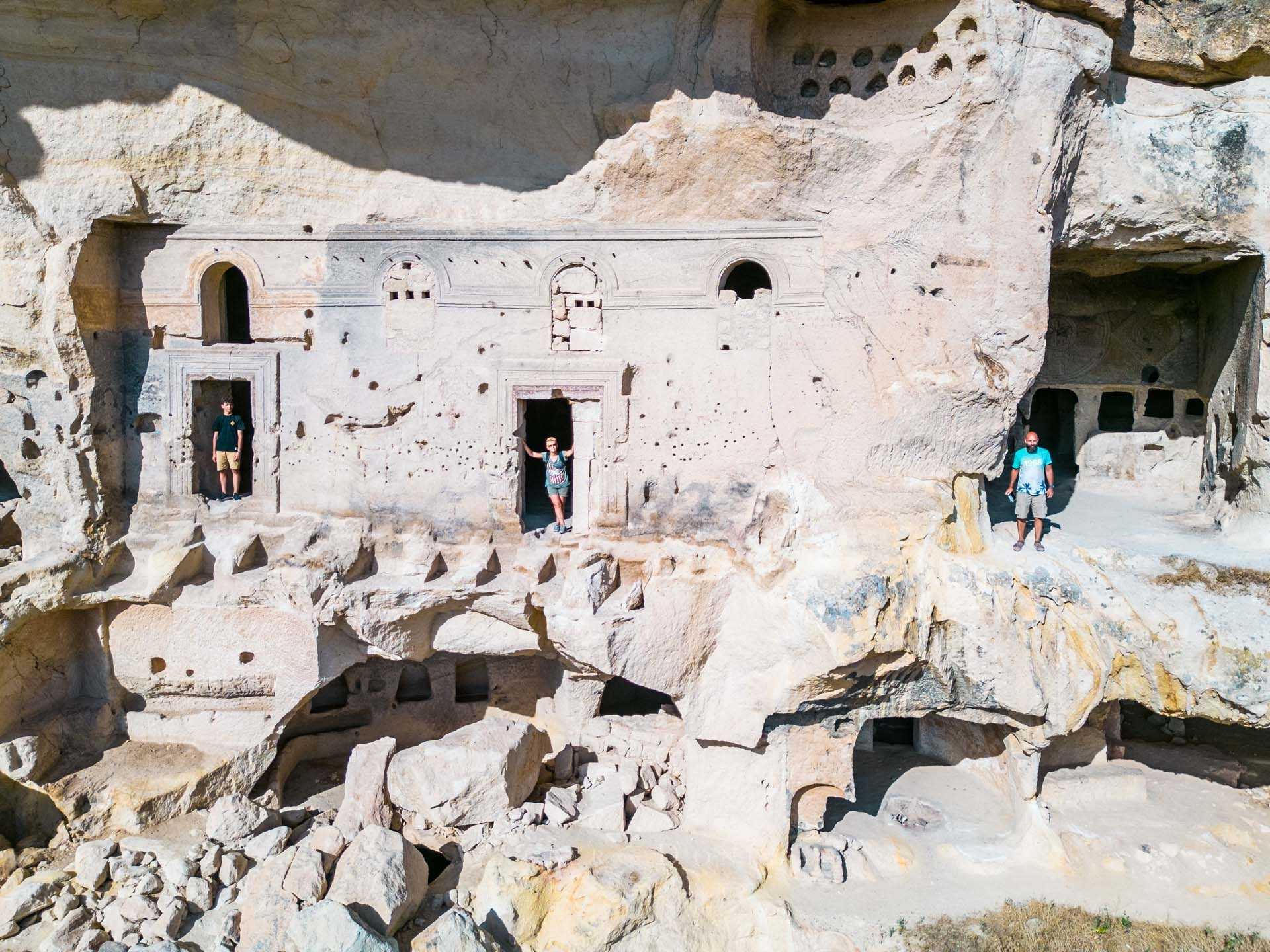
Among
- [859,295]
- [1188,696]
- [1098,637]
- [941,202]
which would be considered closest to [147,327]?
[859,295]

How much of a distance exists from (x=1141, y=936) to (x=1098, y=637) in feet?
8.53

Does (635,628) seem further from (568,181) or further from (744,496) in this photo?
(568,181)

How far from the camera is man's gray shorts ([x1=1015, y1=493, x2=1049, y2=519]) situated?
29.2 ft

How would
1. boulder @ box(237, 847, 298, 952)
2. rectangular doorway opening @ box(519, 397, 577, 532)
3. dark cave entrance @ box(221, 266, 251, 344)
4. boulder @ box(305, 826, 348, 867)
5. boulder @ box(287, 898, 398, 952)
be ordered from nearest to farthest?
boulder @ box(287, 898, 398, 952), boulder @ box(237, 847, 298, 952), boulder @ box(305, 826, 348, 867), rectangular doorway opening @ box(519, 397, 577, 532), dark cave entrance @ box(221, 266, 251, 344)

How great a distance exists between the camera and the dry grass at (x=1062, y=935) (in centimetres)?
770

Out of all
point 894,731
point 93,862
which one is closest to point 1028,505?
point 894,731

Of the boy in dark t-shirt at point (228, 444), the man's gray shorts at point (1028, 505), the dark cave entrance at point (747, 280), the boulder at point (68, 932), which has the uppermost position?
the dark cave entrance at point (747, 280)

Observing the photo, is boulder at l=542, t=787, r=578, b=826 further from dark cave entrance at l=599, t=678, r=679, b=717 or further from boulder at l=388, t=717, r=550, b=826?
dark cave entrance at l=599, t=678, r=679, b=717

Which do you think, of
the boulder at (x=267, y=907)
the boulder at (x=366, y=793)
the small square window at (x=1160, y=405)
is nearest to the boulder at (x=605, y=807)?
the boulder at (x=366, y=793)

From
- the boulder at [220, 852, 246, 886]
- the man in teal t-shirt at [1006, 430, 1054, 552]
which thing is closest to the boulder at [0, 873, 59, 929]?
the boulder at [220, 852, 246, 886]

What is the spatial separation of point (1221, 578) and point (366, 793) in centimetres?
858

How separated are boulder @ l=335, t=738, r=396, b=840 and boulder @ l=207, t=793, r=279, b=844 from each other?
799mm

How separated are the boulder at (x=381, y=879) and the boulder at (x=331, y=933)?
0.45 m

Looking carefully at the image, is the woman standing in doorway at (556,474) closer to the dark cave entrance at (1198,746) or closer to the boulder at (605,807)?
the boulder at (605,807)
